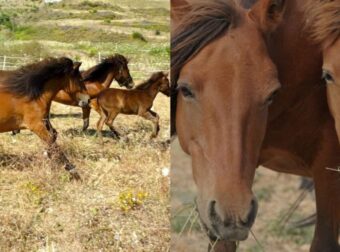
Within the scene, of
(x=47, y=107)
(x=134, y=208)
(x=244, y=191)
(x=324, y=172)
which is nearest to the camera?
(x=244, y=191)

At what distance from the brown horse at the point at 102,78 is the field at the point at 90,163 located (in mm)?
35

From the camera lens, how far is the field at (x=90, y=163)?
2.09 m

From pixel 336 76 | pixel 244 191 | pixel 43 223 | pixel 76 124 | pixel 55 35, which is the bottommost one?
pixel 43 223

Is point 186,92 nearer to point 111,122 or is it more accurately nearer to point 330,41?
point 330,41

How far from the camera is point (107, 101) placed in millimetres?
2137

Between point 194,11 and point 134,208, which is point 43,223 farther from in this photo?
point 194,11

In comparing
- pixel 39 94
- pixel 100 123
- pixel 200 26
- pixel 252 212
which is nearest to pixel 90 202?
pixel 100 123

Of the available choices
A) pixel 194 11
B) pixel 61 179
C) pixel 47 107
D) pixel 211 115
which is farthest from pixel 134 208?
pixel 194 11

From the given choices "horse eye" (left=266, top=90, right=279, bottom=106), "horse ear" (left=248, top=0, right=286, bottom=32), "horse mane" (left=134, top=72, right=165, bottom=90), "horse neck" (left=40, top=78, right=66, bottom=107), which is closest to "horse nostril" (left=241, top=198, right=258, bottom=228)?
"horse eye" (left=266, top=90, right=279, bottom=106)

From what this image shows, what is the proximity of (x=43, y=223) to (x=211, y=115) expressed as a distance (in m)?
0.98

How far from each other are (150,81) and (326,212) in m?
0.84

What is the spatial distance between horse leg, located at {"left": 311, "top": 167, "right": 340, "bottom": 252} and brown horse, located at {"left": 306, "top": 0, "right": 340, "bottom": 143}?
0.92 feet

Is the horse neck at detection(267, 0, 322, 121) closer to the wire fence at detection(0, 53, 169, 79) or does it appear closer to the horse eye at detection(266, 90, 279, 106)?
the horse eye at detection(266, 90, 279, 106)

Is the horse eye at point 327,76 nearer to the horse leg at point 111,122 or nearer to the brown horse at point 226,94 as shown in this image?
the brown horse at point 226,94
